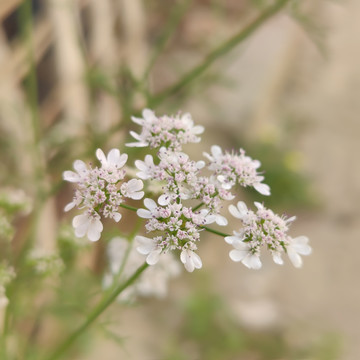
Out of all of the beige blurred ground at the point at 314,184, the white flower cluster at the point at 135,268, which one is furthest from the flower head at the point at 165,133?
the beige blurred ground at the point at 314,184

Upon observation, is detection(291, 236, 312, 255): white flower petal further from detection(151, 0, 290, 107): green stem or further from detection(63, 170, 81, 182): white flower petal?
detection(151, 0, 290, 107): green stem

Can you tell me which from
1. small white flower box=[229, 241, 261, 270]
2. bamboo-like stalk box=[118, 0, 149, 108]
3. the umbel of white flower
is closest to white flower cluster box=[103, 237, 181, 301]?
the umbel of white flower

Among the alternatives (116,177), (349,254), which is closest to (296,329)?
(349,254)

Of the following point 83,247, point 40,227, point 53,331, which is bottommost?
point 83,247

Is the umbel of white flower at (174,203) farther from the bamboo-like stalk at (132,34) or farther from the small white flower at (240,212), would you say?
the bamboo-like stalk at (132,34)

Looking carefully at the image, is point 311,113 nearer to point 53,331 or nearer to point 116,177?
point 53,331

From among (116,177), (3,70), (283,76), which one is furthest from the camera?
(283,76)
